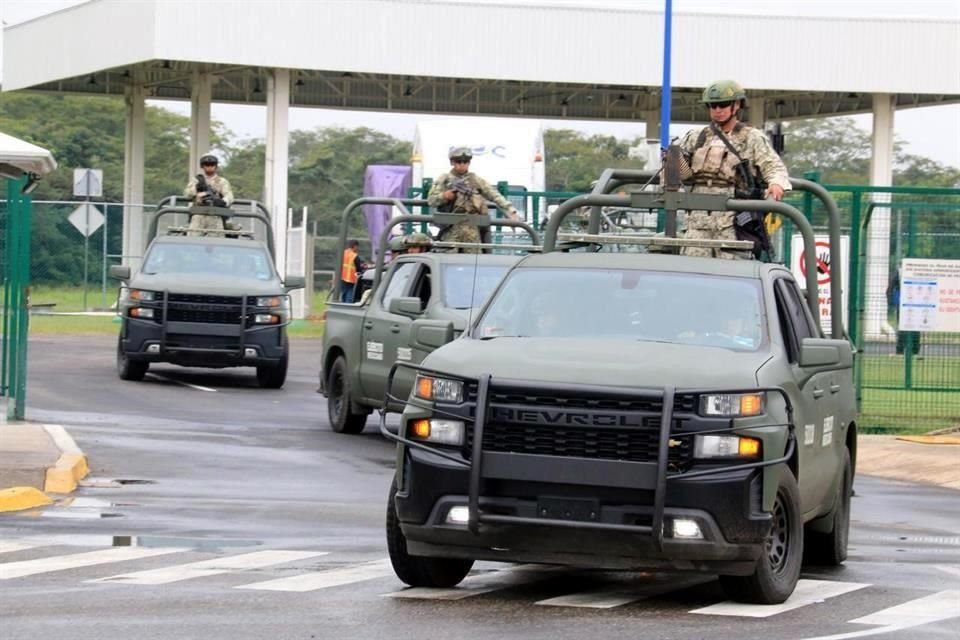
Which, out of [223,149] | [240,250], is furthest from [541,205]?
[223,149]

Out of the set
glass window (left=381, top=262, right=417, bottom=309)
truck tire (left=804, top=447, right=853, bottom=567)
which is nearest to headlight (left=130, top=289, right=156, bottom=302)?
glass window (left=381, top=262, right=417, bottom=309)

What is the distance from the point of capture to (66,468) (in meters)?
13.9

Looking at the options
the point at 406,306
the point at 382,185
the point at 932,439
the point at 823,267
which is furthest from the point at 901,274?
the point at 382,185

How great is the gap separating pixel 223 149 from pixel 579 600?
8492 centimetres

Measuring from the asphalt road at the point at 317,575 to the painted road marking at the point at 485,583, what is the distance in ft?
0.05

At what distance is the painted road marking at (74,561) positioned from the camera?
395 inches

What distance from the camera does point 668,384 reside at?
882 cm

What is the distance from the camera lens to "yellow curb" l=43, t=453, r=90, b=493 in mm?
13539

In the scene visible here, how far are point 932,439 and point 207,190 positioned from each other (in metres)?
10.4

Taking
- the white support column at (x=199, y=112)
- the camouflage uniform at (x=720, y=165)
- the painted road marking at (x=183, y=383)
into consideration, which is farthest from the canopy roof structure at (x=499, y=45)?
the camouflage uniform at (x=720, y=165)

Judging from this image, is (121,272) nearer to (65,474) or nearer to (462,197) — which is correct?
(462,197)

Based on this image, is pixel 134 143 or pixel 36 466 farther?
pixel 134 143

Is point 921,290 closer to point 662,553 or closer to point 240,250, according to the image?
point 240,250

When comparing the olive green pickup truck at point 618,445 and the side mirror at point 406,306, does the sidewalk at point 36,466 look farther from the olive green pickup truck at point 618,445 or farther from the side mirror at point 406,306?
the olive green pickup truck at point 618,445
